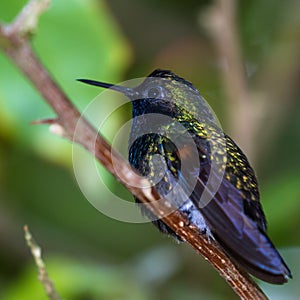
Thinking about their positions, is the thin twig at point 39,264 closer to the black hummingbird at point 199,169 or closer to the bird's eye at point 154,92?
the black hummingbird at point 199,169

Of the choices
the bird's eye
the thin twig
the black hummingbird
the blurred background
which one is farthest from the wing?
the blurred background

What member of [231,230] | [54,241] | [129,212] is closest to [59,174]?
[54,241]

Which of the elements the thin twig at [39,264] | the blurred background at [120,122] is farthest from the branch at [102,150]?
the blurred background at [120,122]

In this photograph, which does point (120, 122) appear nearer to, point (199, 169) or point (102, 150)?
point (199, 169)

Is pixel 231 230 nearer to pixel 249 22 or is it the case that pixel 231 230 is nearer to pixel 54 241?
pixel 54 241

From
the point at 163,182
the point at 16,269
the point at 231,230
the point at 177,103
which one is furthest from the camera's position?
the point at 16,269

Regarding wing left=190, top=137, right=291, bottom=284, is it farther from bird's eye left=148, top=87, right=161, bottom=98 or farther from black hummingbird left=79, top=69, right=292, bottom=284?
bird's eye left=148, top=87, right=161, bottom=98

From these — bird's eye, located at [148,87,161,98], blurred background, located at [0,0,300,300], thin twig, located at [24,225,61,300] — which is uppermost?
blurred background, located at [0,0,300,300]
